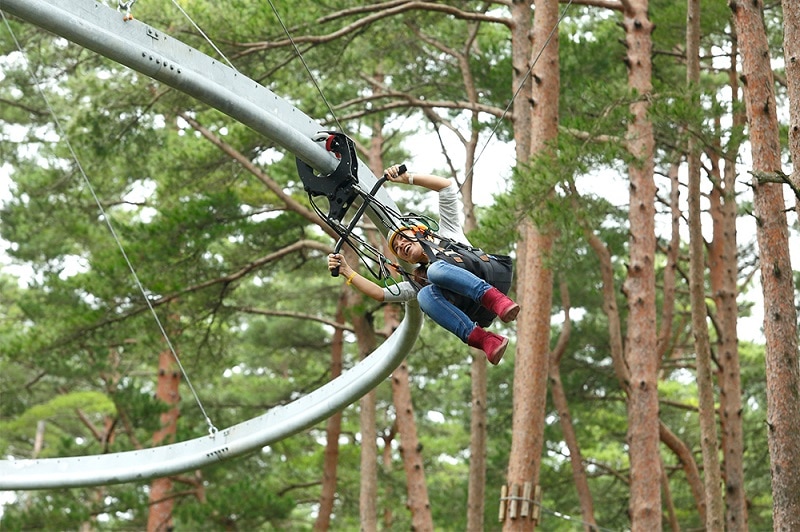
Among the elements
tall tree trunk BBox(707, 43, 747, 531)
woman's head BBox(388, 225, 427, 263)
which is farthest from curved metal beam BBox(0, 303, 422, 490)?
tall tree trunk BBox(707, 43, 747, 531)

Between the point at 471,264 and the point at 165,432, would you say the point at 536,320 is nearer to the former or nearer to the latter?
the point at 471,264

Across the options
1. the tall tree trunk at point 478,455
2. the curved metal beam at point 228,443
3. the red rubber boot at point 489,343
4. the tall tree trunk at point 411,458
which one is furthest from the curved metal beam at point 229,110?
the tall tree trunk at point 411,458

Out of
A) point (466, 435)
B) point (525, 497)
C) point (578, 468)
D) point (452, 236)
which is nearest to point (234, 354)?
point (466, 435)

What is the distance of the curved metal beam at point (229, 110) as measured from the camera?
6941mm

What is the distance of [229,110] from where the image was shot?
24.0 ft

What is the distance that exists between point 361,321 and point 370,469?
7.00 ft

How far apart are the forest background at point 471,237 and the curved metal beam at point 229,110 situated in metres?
1.86

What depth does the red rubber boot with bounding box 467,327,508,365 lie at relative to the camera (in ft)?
24.2

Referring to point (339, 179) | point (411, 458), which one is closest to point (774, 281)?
point (339, 179)

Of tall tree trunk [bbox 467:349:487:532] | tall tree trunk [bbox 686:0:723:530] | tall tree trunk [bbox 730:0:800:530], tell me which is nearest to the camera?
tall tree trunk [bbox 730:0:800:530]

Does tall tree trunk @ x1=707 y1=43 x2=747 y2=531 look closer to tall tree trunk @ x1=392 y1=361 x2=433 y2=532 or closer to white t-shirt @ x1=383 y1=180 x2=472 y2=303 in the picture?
tall tree trunk @ x1=392 y1=361 x2=433 y2=532

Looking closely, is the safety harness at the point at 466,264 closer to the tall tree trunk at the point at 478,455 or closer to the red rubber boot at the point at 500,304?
the red rubber boot at the point at 500,304

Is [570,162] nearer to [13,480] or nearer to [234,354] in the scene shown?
[13,480]

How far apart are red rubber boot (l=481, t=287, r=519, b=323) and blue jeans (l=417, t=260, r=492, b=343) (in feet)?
0.12
